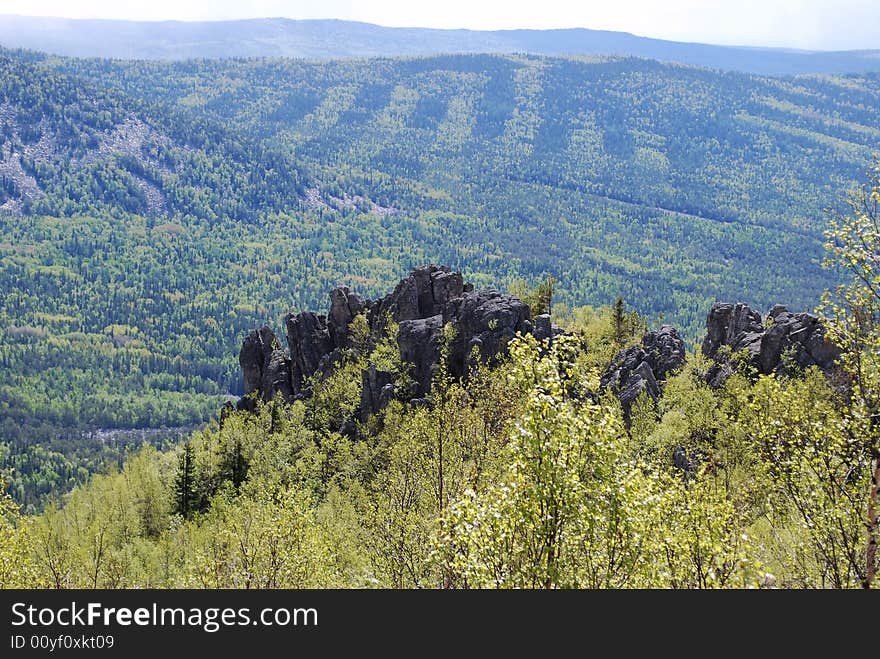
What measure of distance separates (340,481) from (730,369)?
49504mm

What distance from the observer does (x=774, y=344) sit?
95.9 metres

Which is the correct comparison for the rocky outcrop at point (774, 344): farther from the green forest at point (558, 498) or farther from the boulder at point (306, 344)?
the boulder at point (306, 344)

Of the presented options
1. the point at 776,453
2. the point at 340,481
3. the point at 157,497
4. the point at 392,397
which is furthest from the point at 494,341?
the point at 776,453

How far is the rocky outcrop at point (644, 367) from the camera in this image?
9506cm

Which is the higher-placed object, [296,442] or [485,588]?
[485,588]

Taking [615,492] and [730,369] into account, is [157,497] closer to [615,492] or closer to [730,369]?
[730,369]

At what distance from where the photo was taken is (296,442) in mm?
113250

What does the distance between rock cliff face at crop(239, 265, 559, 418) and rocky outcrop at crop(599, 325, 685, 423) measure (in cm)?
1056

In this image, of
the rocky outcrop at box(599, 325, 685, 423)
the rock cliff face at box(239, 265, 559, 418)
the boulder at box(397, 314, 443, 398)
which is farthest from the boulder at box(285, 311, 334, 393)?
the rocky outcrop at box(599, 325, 685, 423)

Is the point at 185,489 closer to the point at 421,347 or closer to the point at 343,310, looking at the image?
the point at 421,347

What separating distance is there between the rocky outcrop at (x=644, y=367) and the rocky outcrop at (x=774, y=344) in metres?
5.62

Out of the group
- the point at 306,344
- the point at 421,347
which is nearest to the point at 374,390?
the point at 421,347

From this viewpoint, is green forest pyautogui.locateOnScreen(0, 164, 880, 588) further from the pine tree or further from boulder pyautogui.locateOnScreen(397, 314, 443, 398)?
boulder pyautogui.locateOnScreen(397, 314, 443, 398)

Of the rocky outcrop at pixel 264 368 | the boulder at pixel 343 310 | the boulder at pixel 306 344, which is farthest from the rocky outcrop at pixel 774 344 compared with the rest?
the rocky outcrop at pixel 264 368
